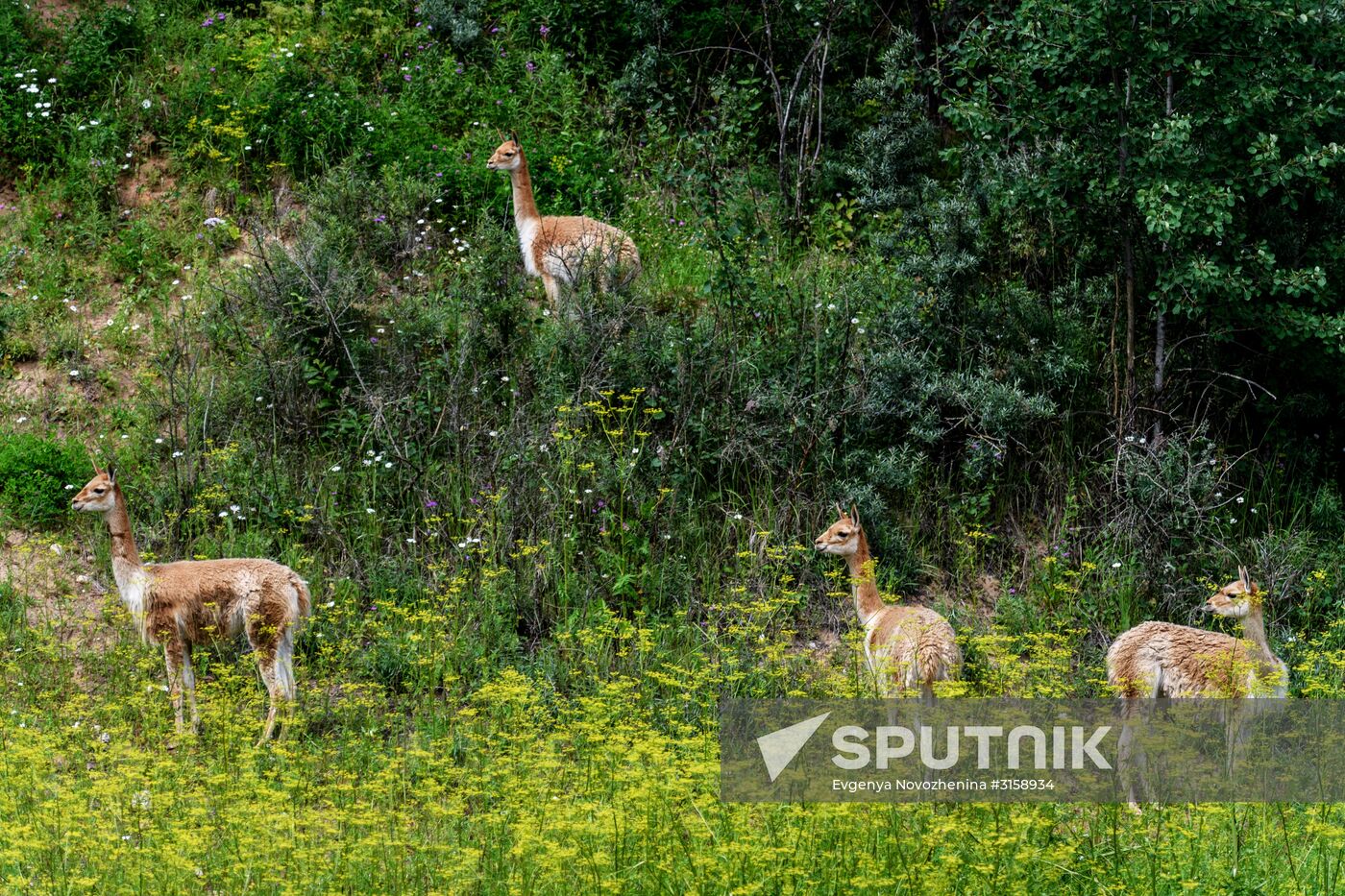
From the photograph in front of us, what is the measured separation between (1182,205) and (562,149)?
6067 millimetres

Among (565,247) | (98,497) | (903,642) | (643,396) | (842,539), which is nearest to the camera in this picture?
(903,642)

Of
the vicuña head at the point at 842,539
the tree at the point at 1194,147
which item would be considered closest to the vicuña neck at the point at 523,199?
the tree at the point at 1194,147

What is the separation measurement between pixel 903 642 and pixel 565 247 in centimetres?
496

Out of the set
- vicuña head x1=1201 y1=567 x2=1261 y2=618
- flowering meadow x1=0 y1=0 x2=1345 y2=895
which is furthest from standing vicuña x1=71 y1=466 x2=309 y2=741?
vicuña head x1=1201 y1=567 x2=1261 y2=618

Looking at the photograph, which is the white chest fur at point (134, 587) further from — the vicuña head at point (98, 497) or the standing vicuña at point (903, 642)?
the standing vicuña at point (903, 642)

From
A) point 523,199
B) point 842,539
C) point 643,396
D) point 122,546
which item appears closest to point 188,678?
point 122,546

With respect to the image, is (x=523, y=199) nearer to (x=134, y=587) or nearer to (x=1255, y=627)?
(x=134, y=587)

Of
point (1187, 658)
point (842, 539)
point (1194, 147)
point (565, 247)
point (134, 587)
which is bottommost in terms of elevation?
point (1187, 658)

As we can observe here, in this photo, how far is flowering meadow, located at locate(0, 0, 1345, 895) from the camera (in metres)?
9.74

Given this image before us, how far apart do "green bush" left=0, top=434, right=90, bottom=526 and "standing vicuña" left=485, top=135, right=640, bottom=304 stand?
3887 mm

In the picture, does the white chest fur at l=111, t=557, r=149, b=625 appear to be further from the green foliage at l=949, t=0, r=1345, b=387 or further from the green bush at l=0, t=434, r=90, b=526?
the green foliage at l=949, t=0, r=1345, b=387

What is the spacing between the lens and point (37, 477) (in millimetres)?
11766

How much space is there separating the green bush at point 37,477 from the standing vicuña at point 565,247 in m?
3.89

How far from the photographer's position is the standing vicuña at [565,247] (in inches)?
509
